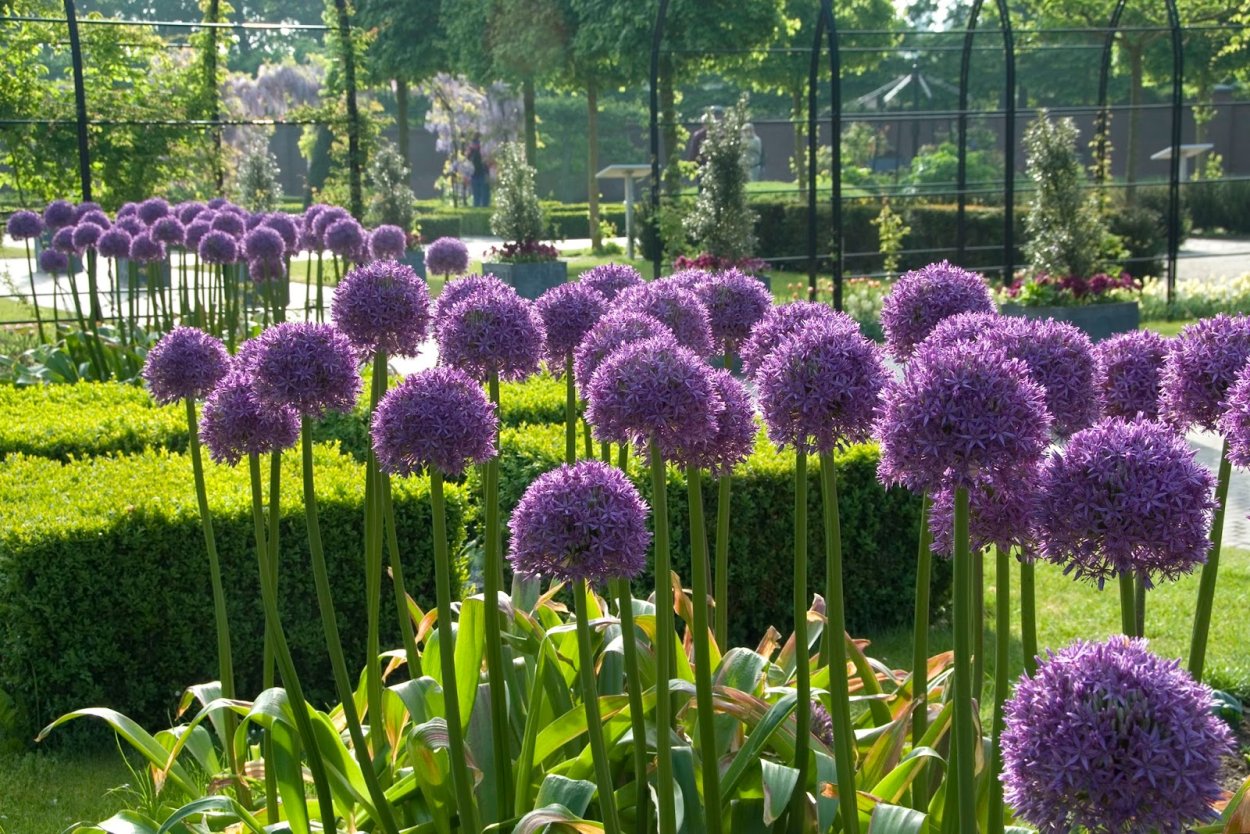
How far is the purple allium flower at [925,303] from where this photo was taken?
9.94 feet

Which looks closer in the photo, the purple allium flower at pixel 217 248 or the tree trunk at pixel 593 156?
the purple allium flower at pixel 217 248

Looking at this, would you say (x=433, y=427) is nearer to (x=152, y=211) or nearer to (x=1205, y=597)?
(x=1205, y=597)

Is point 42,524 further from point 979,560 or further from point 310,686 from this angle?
point 979,560

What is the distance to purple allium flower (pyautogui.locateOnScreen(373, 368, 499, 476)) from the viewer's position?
2.48 meters

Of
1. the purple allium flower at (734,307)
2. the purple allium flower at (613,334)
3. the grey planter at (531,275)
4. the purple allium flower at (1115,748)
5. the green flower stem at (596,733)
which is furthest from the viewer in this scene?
the grey planter at (531,275)

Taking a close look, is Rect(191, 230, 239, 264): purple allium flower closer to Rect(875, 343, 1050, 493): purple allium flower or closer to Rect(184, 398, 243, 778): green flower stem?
Rect(184, 398, 243, 778): green flower stem

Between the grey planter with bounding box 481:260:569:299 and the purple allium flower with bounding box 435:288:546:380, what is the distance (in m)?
15.0

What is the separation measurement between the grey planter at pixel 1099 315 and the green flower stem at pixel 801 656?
12149 mm

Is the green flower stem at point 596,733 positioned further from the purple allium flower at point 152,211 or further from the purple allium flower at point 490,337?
the purple allium flower at point 152,211

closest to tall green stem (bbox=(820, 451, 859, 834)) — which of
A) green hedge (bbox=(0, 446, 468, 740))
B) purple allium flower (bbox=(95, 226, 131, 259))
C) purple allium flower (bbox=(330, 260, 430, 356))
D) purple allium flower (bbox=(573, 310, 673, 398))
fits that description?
purple allium flower (bbox=(573, 310, 673, 398))

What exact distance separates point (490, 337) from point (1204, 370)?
60.1 inches

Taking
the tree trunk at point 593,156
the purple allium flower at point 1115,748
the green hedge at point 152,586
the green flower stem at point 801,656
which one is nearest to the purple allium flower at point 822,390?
the green flower stem at point 801,656

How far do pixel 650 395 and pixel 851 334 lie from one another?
40cm

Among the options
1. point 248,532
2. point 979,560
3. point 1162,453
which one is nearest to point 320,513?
point 248,532
